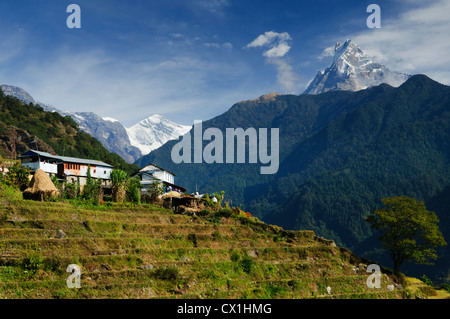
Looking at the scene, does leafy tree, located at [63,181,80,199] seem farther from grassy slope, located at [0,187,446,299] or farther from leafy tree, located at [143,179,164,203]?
leafy tree, located at [143,179,164,203]

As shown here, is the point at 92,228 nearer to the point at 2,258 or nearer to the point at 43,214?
the point at 43,214

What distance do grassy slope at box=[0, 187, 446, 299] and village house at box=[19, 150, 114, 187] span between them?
14.9 metres

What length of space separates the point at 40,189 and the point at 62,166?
17083 millimetres

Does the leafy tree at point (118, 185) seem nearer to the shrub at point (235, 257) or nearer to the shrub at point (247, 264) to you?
the shrub at point (235, 257)

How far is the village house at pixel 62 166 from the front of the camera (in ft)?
212

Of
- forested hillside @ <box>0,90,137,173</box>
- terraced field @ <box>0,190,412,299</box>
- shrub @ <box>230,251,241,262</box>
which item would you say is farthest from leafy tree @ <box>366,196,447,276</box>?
forested hillside @ <box>0,90,137,173</box>

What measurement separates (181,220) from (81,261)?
73.0 ft

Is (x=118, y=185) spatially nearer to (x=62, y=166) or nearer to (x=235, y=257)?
(x=62, y=166)

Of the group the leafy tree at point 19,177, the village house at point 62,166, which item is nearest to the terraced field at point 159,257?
the leafy tree at point 19,177

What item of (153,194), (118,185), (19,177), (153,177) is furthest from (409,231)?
(19,177)

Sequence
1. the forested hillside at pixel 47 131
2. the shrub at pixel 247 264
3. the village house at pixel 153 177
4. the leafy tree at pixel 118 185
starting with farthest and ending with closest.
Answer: the forested hillside at pixel 47 131 → the village house at pixel 153 177 → the leafy tree at pixel 118 185 → the shrub at pixel 247 264

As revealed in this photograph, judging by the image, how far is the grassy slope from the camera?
3266 centimetres

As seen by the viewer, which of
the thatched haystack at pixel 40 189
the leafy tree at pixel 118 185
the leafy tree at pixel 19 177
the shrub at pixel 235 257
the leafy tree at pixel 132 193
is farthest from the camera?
the leafy tree at pixel 132 193

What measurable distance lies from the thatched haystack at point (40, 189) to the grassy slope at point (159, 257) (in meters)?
2.67
